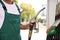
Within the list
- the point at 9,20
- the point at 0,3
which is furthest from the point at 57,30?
the point at 0,3

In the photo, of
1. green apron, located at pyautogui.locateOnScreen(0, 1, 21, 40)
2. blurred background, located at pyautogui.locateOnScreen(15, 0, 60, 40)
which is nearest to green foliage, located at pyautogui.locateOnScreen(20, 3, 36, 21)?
blurred background, located at pyautogui.locateOnScreen(15, 0, 60, 40)

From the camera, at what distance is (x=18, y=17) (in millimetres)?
1792

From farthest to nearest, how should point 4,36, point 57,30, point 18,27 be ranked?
point 18,27
point 4,36
point 57,30

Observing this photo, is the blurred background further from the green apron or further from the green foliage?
the green apron

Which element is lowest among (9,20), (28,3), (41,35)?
(41,35)

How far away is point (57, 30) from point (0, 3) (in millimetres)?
744

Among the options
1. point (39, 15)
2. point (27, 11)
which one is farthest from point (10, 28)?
point (39, 15)

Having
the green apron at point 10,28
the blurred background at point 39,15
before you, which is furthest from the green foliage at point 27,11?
the green apron at point 10,28

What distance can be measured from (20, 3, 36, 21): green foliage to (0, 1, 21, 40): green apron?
12cm

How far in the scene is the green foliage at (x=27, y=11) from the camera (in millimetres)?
1884

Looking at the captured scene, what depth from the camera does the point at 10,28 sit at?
1675 mm

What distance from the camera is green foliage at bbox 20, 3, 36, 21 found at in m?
1.88

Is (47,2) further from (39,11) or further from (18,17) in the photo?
(18,17)

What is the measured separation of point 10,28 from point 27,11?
0.38 meters
